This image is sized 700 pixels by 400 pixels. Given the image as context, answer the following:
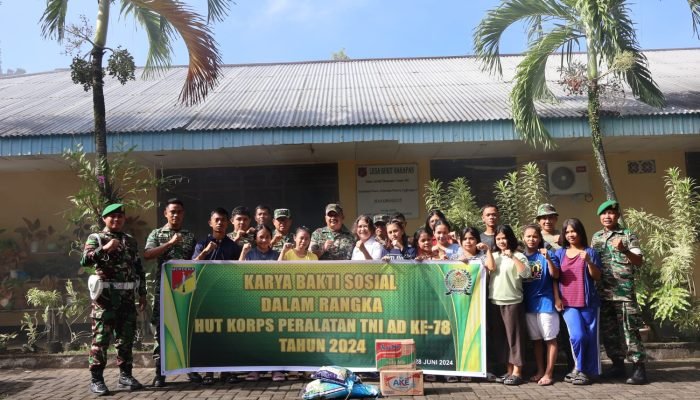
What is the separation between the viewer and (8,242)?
8.97 m

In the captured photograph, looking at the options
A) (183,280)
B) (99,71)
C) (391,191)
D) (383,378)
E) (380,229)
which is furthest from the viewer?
(391,191)

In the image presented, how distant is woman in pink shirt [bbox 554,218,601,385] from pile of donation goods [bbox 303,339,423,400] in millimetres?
1423

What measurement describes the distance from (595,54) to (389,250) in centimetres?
354

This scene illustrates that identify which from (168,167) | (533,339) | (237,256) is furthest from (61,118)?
(533,339)

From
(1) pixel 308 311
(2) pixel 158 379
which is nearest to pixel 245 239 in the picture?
(1) pixel 308 311

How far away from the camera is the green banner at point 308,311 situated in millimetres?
4965

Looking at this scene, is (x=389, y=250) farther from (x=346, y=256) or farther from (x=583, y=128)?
(x=583, y=128)

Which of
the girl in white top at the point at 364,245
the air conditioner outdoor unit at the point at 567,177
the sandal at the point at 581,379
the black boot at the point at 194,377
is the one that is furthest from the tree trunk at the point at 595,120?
the black boot at the point at 194,377

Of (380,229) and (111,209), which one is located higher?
(111,209)

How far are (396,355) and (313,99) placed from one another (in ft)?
18.9

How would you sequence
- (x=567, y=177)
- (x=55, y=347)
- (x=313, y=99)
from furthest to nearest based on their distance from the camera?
(x=313, y=99) < (x=567, y=177) < (x=55, y=347)

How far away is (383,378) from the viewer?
4.60 metres

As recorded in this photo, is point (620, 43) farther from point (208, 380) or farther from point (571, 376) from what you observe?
point (208, 380)

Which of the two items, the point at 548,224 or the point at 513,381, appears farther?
the point at 548,224
